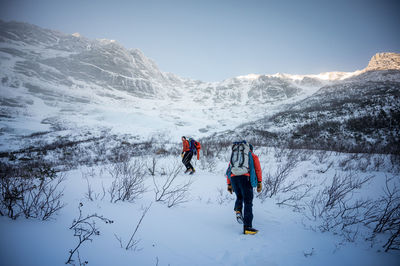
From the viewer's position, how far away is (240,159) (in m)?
2.78

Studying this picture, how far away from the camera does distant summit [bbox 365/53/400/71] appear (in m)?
50.7

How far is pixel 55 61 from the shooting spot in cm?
6109

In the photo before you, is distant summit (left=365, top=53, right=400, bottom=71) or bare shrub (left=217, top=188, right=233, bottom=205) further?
distant summit (left=365, top=53, right=400, bottom=71)

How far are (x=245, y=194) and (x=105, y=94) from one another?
57.9 metres

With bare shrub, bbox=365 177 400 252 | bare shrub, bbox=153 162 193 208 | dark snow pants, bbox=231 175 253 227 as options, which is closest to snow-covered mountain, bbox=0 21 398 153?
bare shrub, bbox=153 162 193 208

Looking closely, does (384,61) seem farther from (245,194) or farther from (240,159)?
(245,194)

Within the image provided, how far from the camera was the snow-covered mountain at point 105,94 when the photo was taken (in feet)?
73.0

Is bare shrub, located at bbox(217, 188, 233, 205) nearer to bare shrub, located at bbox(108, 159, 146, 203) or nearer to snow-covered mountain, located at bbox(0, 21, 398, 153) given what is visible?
bare shrub, located at bbox(108, 159, 146, 203)

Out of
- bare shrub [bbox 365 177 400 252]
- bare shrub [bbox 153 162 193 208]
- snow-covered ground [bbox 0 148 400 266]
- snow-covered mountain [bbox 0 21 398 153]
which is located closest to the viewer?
snow-covered ground [bbox 0 148 400 266]

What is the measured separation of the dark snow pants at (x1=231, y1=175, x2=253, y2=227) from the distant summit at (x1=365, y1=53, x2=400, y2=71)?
261 feet

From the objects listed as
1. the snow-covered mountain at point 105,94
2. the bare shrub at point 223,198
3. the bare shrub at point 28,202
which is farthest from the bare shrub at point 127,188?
the snow-covered mountain at point 105,94

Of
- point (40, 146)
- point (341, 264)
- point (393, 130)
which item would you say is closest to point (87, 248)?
point (341, 264)

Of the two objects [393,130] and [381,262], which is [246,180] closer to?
[381,262]

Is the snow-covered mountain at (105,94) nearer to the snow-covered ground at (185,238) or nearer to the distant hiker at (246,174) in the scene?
the snow-covered ground at (185,238)
